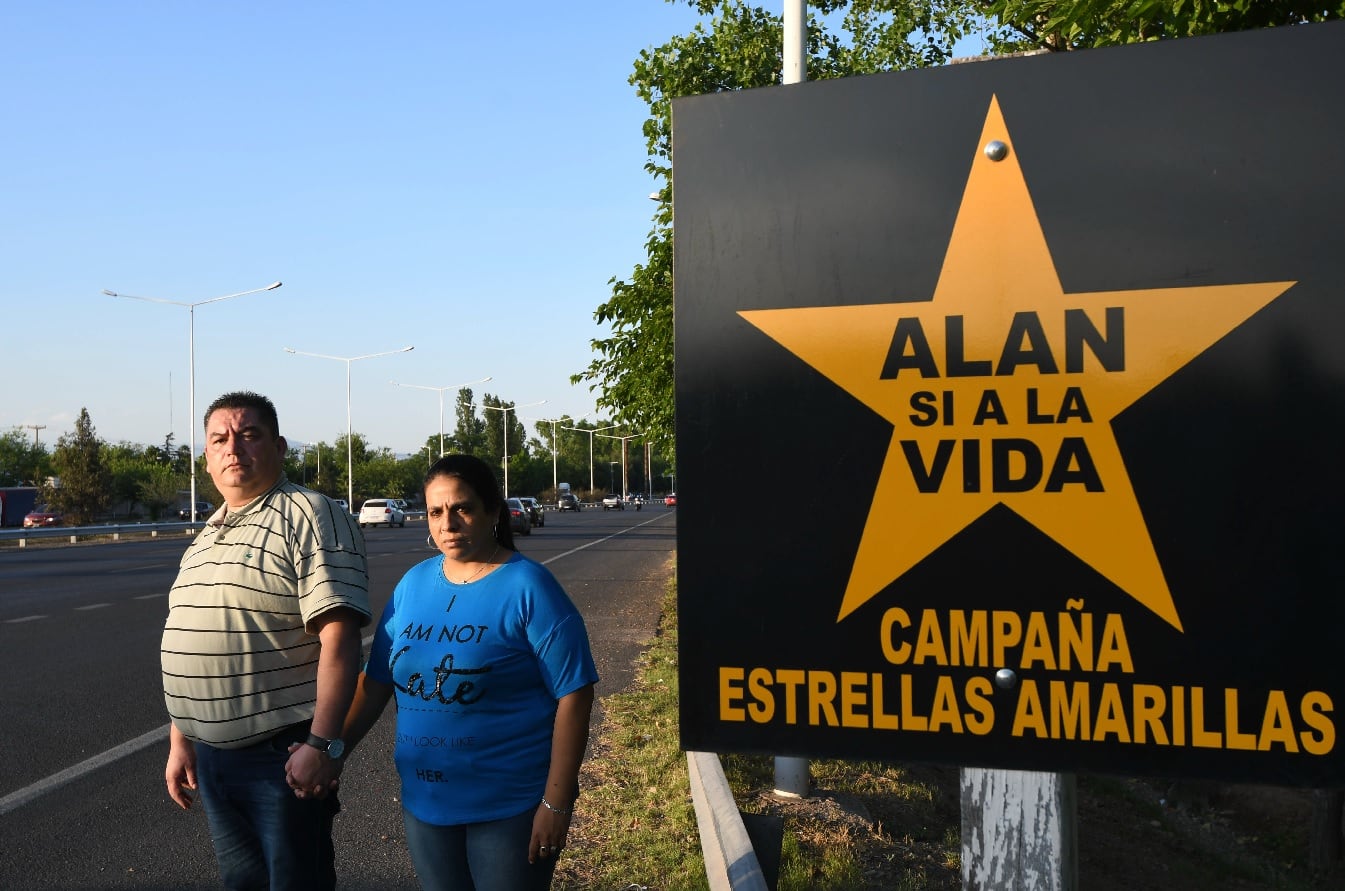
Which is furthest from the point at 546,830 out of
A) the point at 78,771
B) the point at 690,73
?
the point at 690,73

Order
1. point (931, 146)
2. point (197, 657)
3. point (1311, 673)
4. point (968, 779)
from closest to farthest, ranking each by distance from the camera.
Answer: point (1311, 673) → point (931, 146) → point (968, 779) → point (197, 657)

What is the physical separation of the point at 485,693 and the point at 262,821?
766mm

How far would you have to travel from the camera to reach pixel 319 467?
8975cm

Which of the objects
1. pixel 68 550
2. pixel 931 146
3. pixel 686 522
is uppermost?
pixel 931 146

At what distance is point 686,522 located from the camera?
154 cm

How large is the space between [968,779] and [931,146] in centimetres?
105

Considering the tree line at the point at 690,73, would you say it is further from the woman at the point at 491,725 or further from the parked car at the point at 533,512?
the parked car at the point at 533,512

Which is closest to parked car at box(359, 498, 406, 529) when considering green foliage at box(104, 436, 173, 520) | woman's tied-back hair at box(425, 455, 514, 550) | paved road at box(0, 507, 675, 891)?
green foliage at box(104, 436, 173, 520)

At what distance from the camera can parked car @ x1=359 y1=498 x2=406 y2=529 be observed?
176 ft

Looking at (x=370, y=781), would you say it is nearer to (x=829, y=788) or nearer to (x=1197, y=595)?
(x=829, y=788)

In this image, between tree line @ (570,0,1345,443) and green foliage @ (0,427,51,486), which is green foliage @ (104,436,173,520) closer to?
green foliage @ (0,427,51,486)

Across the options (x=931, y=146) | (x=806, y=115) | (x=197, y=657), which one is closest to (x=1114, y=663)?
(x=931, y=146)

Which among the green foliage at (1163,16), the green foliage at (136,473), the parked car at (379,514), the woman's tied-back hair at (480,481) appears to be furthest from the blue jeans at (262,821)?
the green foliage at (136,473)

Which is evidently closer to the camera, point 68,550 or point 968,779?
point 968,779
